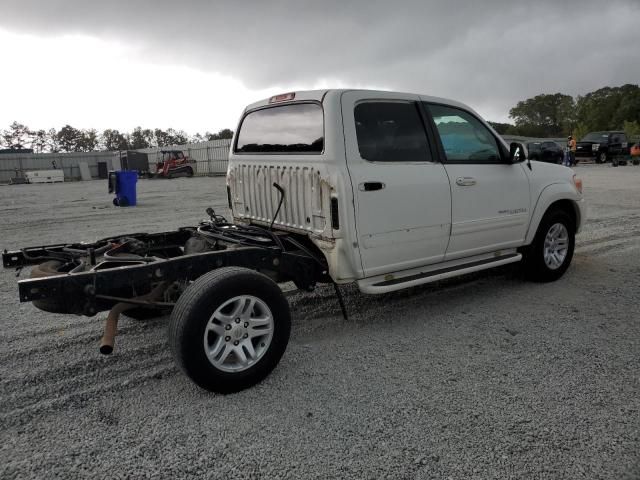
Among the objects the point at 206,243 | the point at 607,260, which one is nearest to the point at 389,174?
the point at 206,243

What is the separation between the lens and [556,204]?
5387 millimetres

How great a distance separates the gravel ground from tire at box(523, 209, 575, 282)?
→ 0.45 m

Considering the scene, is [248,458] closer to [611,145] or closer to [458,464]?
[458,464]

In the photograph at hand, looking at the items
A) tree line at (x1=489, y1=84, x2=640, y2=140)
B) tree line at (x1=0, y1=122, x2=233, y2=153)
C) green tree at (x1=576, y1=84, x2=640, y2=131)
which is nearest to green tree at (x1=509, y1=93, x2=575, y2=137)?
tree line at (x1=489, y1=84, x2=640, y2=140)

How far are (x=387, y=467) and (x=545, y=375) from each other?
147 centimetres

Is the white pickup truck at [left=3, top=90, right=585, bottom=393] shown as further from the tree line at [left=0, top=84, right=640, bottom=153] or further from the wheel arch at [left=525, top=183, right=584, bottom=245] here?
the tree line at [left=0, top=84, right=640, bottom=153]

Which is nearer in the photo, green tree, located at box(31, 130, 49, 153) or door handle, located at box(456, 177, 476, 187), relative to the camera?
door handle, located at box(456, 177, 476, 187)

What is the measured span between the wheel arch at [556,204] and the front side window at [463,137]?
757 mm

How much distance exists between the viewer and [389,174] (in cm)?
389

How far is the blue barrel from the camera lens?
1456 cm

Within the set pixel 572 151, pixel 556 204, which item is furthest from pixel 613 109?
pixel 556 204

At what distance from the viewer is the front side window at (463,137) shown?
4426mm

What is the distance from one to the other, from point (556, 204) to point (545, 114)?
106 meters

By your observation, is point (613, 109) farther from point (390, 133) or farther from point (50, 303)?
point (50, 303)
